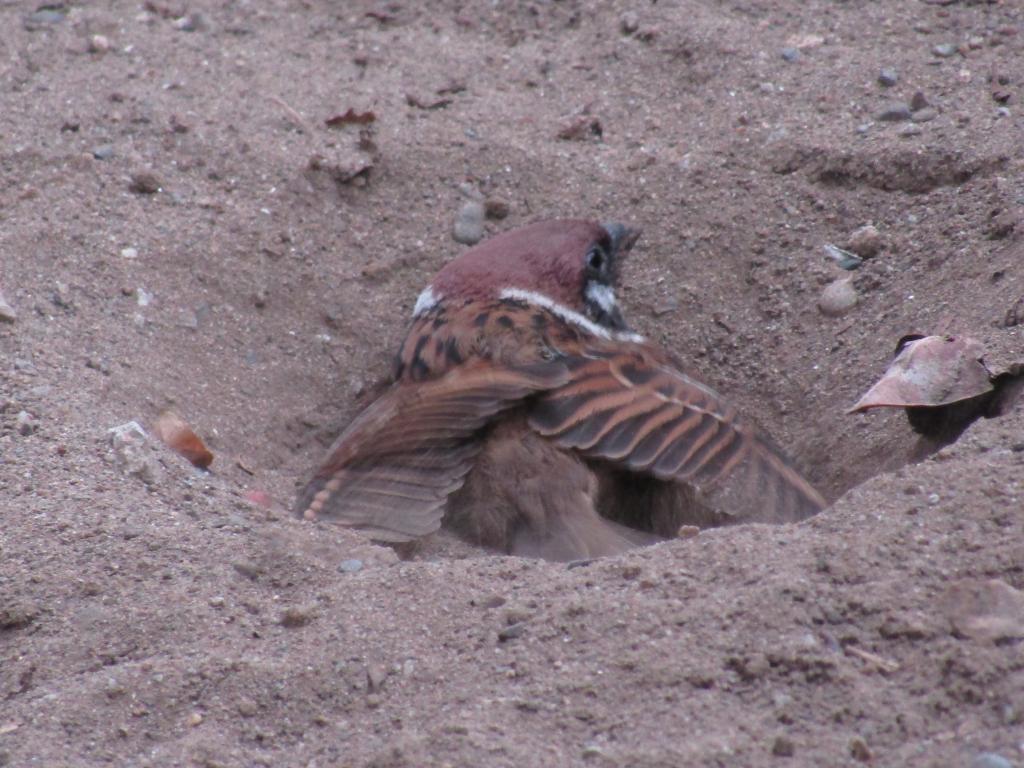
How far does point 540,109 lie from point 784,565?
10.8 feet

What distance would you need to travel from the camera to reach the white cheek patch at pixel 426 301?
4.67 m

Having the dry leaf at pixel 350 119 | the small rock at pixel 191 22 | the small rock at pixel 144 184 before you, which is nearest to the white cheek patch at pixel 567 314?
the dry leaf at pixel 350 119

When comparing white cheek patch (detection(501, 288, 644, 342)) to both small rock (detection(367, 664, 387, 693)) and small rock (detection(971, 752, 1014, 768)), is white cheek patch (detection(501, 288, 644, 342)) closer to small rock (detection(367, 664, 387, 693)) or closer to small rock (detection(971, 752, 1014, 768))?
small rock (detection(367, 664, 387, 693))

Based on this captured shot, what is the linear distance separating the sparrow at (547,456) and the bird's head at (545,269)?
0.30 m

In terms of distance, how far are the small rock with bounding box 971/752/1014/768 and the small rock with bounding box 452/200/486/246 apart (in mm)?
3313

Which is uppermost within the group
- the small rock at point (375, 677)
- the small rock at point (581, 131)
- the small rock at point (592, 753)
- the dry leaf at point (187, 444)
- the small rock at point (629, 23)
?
the small rock at point (629, 23)

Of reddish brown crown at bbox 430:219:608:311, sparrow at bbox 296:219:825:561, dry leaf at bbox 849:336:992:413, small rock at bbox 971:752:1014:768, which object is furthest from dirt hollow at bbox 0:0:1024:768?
reddish brown crown at bbox 430:219:608:311

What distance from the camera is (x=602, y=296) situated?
4.89 m

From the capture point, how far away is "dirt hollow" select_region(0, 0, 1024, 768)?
2625 millimetres

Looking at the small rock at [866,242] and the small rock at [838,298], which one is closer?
the small rock at [838,298]

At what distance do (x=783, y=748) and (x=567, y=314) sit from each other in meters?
2.43

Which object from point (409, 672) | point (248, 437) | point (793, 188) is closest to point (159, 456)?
point (248, 437)

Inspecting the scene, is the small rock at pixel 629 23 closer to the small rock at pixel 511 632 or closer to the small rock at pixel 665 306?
the small rock at pixel 665 306

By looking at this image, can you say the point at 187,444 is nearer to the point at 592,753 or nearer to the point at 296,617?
the point at 296,617
